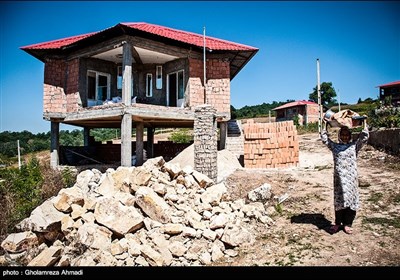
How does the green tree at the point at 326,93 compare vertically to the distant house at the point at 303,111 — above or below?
above

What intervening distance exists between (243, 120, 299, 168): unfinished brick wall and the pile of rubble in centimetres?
445

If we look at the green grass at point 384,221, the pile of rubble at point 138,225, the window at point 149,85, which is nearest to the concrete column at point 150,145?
the window at point 149,85

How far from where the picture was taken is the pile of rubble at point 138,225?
4746mm

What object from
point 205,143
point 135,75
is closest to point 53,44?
point 135,75

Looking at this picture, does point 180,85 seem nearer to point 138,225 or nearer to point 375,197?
point 138,225

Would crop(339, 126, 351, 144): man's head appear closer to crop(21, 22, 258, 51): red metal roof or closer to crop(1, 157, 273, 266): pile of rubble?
crop(1, 157, 273, 266): pile of rubble

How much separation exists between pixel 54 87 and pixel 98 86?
1923 mm

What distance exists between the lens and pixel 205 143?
780 cm

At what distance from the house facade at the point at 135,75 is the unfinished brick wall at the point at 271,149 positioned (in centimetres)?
206

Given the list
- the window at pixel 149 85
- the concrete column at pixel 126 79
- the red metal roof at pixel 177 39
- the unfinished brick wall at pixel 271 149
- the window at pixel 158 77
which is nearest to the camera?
the concrete column at pixel 126 79

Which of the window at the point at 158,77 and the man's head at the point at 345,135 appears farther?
the window at the point at 158,77

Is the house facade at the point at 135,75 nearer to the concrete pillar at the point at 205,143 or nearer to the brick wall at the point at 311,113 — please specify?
the concrete pillar at the point at 205,143

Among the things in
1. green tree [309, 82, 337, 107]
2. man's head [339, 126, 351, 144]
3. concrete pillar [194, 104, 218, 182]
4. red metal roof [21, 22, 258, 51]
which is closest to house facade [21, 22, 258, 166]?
red metal roof [21, 22, 258, 51]
